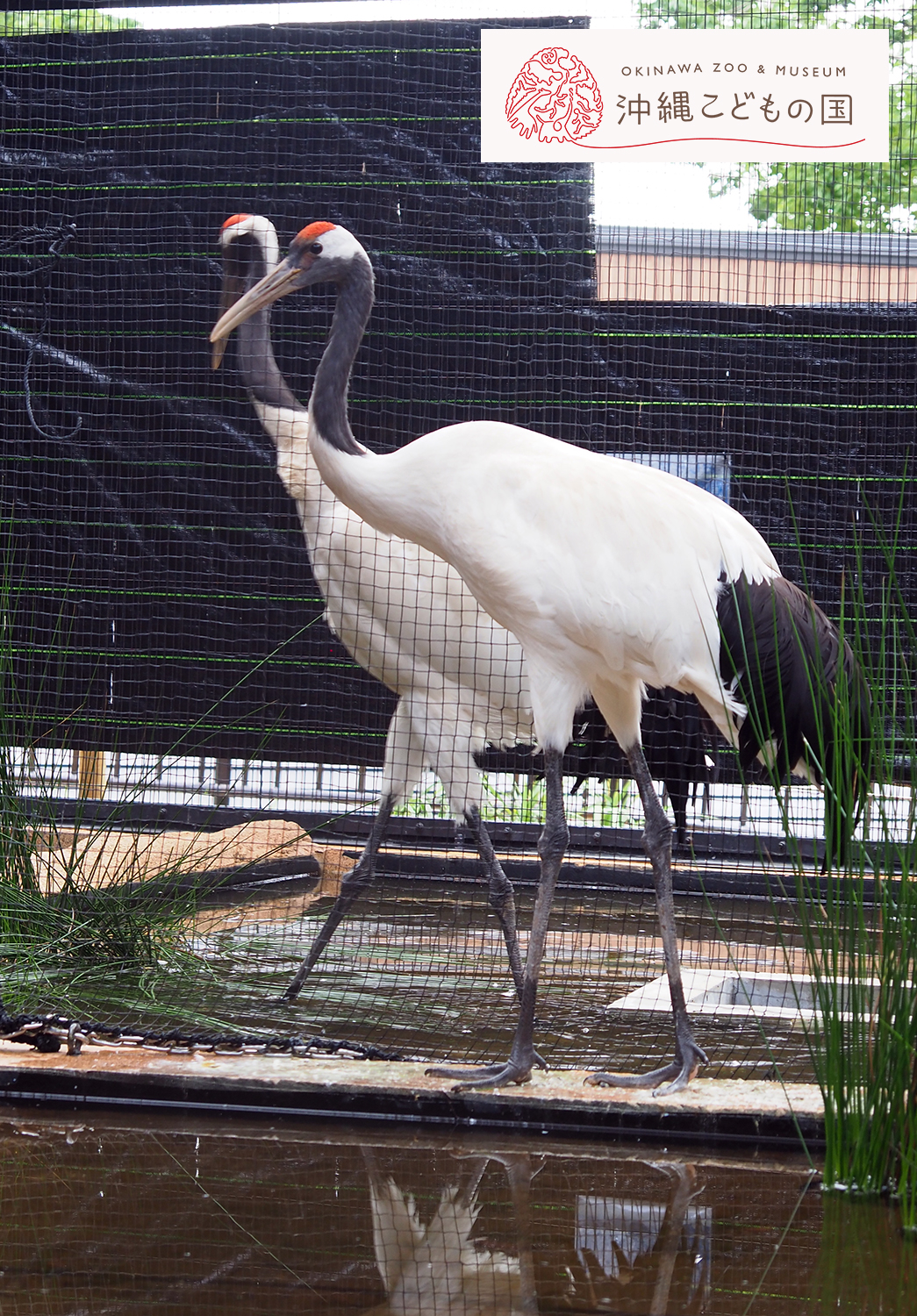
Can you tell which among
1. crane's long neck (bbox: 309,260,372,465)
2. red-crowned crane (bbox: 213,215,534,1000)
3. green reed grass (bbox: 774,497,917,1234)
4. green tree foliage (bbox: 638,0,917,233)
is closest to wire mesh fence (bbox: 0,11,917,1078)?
green tree foliage (bbox: 638,0,917,233)

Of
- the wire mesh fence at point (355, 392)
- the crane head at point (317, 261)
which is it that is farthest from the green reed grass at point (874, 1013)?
the wire mesh fence at point (355, 392)

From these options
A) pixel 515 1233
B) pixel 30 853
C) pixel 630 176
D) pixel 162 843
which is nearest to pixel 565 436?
pixel 630 176

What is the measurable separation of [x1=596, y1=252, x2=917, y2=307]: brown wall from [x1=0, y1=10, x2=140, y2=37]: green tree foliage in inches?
92.9

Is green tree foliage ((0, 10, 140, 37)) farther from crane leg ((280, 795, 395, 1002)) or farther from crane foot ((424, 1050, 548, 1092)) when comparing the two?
crane foot ((424, 1050, 548, 1092))

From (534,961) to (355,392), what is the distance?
343 centimetres

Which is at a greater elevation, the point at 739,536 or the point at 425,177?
the point at 425,177

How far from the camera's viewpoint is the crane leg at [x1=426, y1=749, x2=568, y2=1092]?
3.21m

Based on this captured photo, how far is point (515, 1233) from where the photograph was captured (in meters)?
2.47

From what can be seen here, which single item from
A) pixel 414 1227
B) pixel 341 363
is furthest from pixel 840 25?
pixel 414 1227

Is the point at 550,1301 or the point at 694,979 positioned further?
the point at 694,979

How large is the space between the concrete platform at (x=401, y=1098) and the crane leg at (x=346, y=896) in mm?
748

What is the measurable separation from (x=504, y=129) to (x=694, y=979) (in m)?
3.37

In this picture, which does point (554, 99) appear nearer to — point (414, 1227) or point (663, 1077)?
point (663, 1077)

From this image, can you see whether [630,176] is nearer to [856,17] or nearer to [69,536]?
[856,17]
